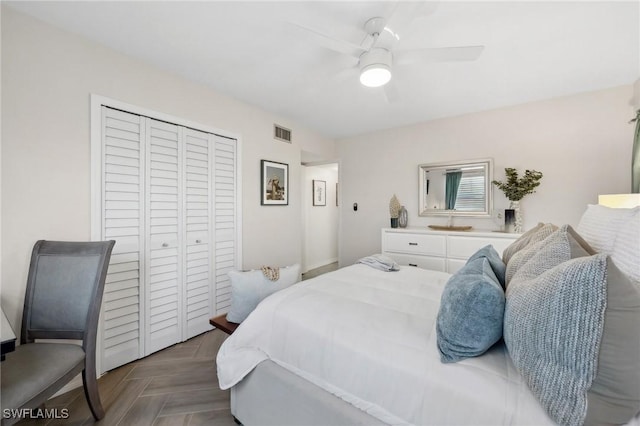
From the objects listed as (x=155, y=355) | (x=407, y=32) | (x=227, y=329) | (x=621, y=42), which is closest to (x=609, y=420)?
(x=227, y=329)

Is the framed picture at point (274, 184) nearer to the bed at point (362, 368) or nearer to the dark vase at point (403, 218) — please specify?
the dark vase at point (403, 218)

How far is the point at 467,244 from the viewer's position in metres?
2.80

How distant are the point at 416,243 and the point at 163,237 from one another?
2.71 metres

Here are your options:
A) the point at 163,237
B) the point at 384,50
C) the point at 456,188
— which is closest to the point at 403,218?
the point at 456,188

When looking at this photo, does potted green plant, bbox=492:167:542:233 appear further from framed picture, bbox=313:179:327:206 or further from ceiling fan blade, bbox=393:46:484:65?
framed picture, bbox=313:179:327:206

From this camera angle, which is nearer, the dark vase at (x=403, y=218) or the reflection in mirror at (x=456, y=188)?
the reflection in mirror at (x=456, y=188)

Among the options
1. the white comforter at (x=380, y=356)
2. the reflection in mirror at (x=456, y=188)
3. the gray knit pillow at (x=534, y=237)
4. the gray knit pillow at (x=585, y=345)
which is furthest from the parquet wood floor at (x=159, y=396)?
the reflection in mirror at (x=456, y=188)

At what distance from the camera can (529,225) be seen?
284 centimetres

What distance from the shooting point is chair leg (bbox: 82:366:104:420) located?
146 centimetres

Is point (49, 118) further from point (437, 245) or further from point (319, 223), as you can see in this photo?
point (319, 223)

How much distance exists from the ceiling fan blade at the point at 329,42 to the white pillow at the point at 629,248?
4.93ft

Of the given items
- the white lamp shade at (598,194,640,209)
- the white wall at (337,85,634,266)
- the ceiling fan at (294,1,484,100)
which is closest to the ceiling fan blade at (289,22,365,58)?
the ceiling fan at (294,1,484,100)

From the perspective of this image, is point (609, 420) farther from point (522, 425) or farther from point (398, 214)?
point (398, 214)

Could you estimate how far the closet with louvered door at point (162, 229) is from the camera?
1.95 meters
